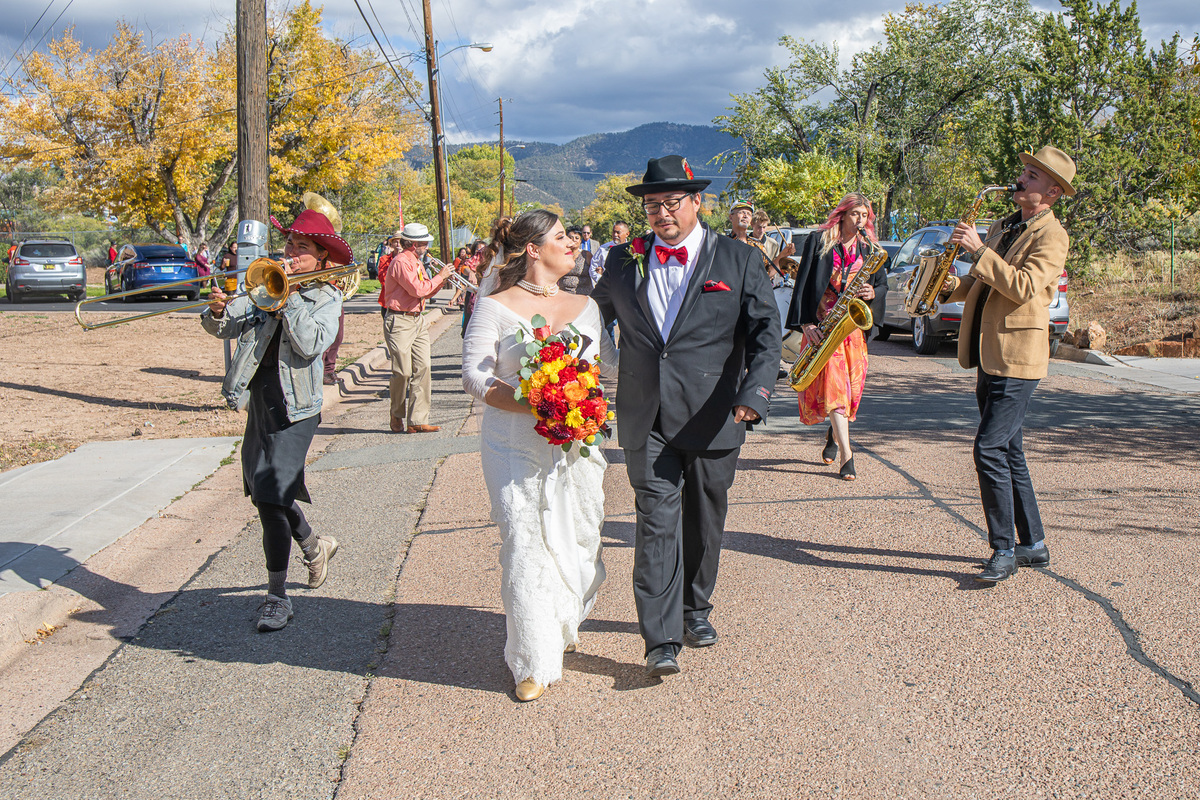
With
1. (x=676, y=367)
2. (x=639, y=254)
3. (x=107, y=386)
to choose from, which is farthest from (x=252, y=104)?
(x=676, y=367)

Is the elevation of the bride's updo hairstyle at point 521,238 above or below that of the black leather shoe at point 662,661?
above

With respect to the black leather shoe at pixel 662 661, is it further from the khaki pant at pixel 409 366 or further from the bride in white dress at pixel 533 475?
the khaki pant at pixel 409 366

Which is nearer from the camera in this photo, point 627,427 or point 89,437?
point 627,427

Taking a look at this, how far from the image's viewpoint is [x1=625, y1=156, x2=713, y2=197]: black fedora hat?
12.5ft

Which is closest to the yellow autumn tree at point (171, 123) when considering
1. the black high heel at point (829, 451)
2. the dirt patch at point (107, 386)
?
the dirt patch at point (107, 386)

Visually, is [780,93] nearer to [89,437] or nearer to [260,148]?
[260,148]

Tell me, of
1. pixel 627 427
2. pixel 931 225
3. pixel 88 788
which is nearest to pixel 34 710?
pixel 88 788

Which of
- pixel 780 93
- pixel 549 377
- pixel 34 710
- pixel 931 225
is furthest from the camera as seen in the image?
pixel 780 93

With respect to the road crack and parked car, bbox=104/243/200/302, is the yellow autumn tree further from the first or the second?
the road crack

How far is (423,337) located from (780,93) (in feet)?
103

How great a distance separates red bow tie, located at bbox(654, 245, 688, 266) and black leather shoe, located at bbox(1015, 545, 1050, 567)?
8.37ft

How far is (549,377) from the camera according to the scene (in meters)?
3.45

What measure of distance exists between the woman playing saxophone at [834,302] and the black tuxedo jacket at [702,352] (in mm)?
2601

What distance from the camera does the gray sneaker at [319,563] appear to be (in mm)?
4934
